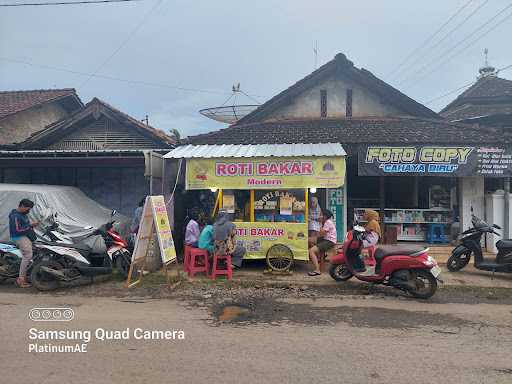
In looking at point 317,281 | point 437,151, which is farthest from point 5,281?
point 437,151

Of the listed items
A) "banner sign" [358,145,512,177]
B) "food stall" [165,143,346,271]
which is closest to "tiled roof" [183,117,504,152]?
"banner sign" [358,145,512,177]

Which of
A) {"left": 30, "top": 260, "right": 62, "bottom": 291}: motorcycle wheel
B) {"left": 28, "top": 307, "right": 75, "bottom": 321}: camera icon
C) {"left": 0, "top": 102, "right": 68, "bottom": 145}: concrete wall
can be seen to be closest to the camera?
{"left": 28, "top": 307, "right": 75, "bottom": 321}: camera icon

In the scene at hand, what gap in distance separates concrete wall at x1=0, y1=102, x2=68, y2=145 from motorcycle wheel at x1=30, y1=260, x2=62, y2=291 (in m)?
10.8

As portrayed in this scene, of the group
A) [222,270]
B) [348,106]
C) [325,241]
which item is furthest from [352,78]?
[222,270]

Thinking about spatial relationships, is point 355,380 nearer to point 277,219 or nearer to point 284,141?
point 277,219

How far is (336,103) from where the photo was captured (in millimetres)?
12820

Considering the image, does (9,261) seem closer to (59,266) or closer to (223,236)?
(59,266)

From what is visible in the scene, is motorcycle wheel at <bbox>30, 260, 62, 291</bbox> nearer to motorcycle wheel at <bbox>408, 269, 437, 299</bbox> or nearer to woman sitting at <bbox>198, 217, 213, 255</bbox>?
woman sitting at <bbox>198, 217, 213, 255</bbox>

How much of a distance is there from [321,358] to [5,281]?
658 centimetres

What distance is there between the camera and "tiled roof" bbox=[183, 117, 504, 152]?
375 inches

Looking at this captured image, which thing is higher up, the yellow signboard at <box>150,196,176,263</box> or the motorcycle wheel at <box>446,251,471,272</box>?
the yellow signboard at <box>150,196,176,263</box>

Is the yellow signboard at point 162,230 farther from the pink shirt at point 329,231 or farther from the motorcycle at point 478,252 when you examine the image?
the motorcycle at point 478,252

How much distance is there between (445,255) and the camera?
9.41 meters

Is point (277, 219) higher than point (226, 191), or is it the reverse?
point (226, 191)
